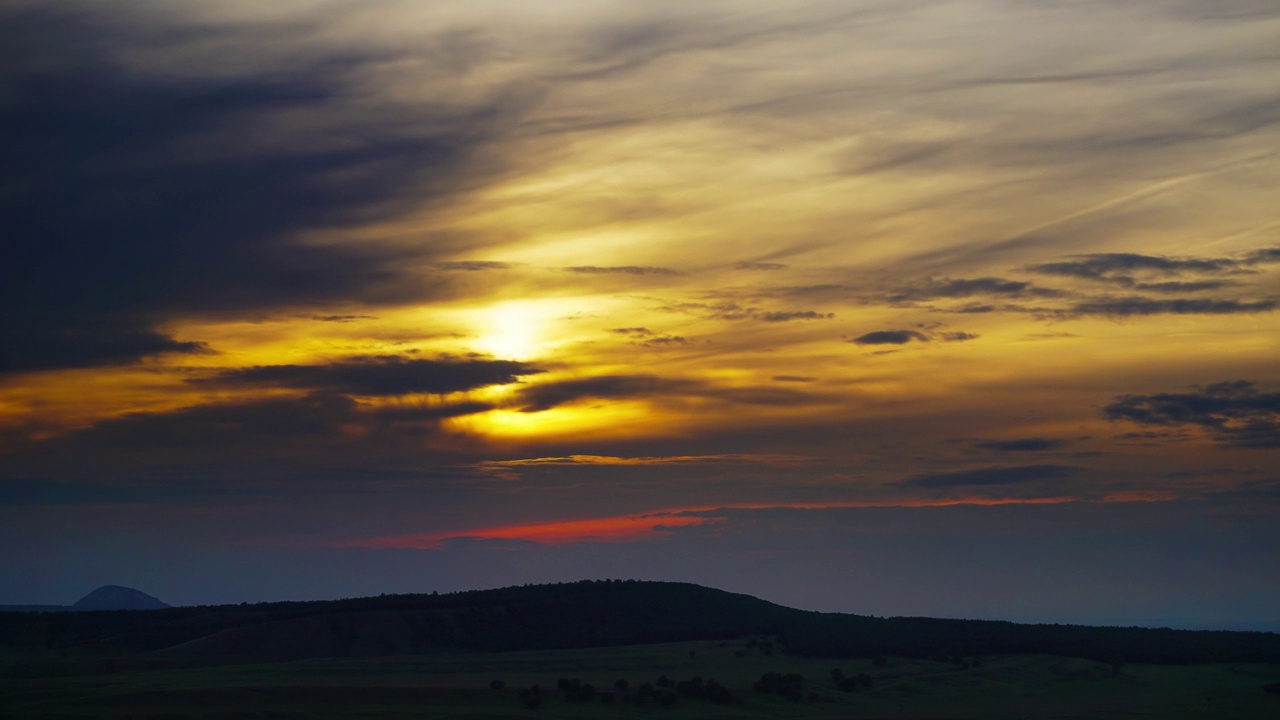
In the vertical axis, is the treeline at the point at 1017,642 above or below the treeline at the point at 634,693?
above

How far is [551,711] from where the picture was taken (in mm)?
89562

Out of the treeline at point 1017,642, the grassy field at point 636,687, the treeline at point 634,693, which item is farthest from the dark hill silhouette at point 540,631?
the treeline at point 634,693

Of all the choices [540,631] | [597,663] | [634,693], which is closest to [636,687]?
[634,693]

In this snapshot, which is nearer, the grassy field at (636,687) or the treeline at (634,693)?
the grassy field at (636,687)

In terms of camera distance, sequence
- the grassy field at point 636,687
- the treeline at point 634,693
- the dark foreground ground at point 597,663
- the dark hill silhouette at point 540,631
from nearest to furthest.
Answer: the grassy field at point 636,687, the dark foreground ground at point 597,663, the treeline at point 634,693, the dark hill silhouette at point 540,631

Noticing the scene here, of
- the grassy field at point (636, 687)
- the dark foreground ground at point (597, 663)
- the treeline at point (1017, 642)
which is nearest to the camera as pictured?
the grassy field at point (636, 687)

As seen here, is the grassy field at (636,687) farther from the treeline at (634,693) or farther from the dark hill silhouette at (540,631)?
the dark hill silhouette at (540,631)

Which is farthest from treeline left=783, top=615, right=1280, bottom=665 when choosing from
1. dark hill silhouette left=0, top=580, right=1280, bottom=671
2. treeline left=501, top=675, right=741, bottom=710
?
treeline left=501, top=675, right=741, bottom=710

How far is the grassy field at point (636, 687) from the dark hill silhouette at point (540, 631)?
31.2 ft

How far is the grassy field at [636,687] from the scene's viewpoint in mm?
82812

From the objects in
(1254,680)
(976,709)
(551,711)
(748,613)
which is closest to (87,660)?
(551,711)

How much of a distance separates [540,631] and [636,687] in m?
64.2

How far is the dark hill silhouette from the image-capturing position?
139 metres

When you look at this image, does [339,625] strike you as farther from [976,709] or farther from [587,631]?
[976,709]
